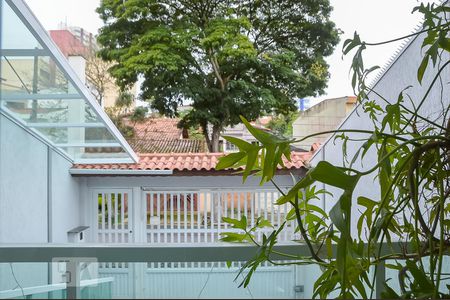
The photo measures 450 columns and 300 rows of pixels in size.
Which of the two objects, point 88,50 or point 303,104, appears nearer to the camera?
point 88,50

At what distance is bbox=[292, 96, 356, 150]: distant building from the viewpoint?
14.1ft

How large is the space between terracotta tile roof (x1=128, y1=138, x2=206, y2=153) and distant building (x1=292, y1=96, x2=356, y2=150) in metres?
1.31

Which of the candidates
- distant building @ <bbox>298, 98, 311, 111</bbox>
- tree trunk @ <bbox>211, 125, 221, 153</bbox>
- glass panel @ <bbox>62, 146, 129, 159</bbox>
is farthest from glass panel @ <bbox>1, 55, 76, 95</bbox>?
distant building @ <bbox>298, 98, 311, 111</bbox>

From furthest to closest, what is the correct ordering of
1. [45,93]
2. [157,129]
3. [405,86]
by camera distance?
[157,129] < [45,93] < [405,86]

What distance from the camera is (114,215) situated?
477cm

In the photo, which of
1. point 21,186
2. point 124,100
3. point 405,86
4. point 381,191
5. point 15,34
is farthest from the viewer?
point 124,100

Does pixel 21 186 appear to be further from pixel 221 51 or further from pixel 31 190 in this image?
pixel 221 51

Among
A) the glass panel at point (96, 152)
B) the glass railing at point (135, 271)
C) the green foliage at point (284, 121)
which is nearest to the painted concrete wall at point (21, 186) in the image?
the glass panel at point (96, 152)

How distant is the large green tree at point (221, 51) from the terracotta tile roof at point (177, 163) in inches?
26.6

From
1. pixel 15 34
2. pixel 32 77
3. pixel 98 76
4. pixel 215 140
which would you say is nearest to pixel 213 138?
pixel 215 140

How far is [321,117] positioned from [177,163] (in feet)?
5.49

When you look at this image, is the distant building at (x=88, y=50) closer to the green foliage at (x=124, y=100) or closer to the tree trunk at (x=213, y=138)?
the green foliage at (x=124, y=100)

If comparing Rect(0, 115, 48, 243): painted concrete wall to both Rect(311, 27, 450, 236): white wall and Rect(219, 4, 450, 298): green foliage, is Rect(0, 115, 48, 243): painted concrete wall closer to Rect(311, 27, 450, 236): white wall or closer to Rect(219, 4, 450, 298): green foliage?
Rect(311, 27, 450, 236): white wall

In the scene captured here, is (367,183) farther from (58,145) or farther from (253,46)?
(253,46)
